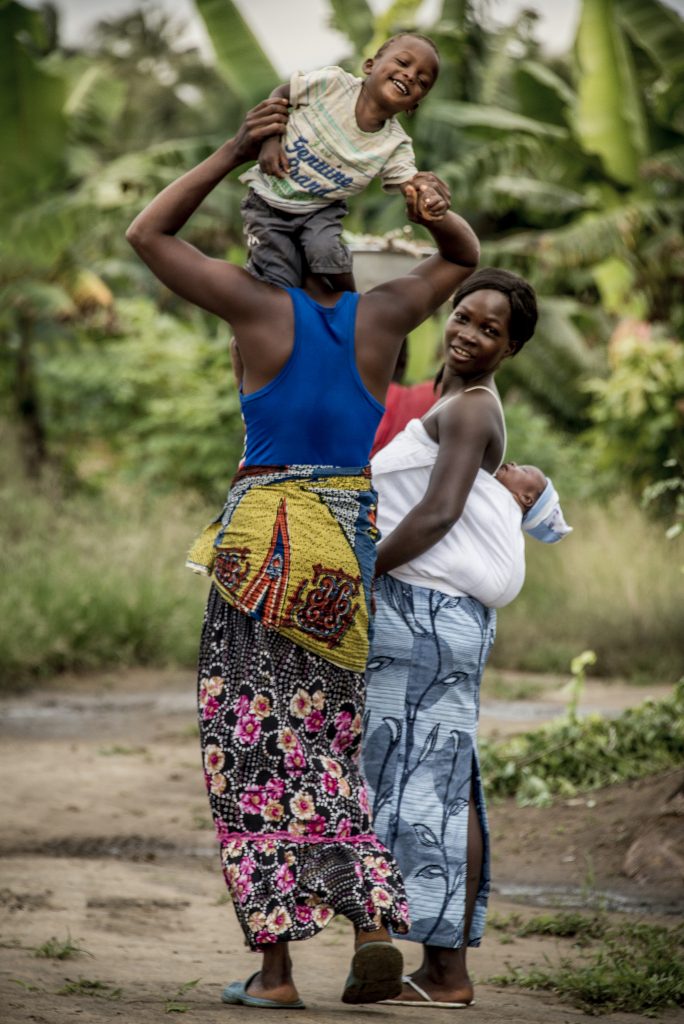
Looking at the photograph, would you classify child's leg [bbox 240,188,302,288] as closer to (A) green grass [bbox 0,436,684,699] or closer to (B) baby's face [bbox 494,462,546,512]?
(B) baby's face [bbox 494,462,546,512]

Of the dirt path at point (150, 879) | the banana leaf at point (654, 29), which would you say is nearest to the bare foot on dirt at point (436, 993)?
the dirt path at point (150, 879)

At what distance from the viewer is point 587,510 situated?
1169 cm

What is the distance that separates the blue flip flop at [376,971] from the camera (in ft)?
9.73

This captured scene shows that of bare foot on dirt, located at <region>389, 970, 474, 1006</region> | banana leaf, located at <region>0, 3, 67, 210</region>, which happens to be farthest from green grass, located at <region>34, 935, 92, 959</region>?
banana leaf, located at <region>0, 3, 67, 210</region>

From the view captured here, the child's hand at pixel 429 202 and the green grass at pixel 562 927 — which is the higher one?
the child's hand at pixel 429 202

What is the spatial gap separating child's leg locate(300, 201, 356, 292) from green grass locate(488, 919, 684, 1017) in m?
1.97

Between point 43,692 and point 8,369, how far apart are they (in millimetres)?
6380

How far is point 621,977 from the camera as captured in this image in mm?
3553

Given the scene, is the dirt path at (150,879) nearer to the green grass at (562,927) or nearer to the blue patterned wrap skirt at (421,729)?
the green grass at (562,927)

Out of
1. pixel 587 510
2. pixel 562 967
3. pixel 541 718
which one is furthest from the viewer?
pixel 587 510

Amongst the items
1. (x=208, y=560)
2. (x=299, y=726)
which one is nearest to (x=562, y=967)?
(x=299, y=726)

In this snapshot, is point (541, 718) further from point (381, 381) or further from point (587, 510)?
point (381, 381)

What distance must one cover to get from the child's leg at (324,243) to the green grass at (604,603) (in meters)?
6.68

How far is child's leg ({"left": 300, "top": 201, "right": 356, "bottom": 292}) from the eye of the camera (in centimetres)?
310
